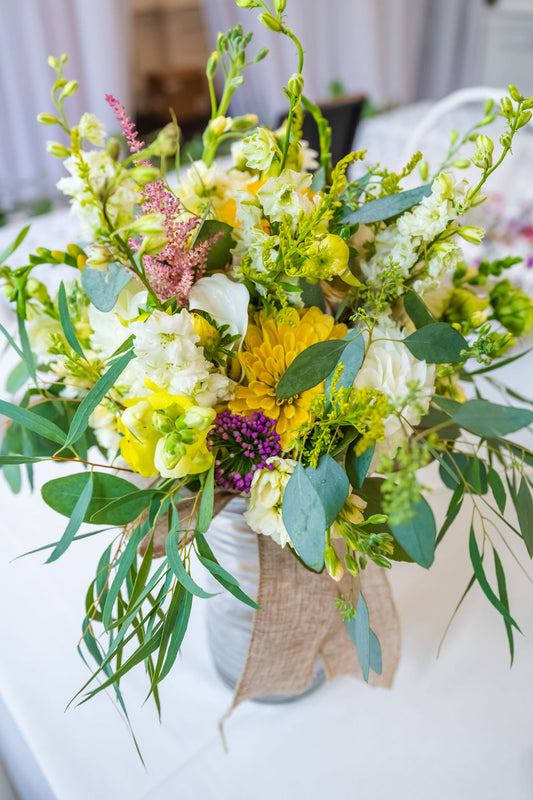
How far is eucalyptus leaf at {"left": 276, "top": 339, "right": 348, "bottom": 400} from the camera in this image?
0.43m

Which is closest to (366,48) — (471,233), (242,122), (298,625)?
(242,122)

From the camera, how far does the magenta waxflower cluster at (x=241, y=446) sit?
1.49 feet

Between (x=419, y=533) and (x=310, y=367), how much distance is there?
13cm

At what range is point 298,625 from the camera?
1.90 feet

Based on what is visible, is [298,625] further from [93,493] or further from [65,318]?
[65,318]

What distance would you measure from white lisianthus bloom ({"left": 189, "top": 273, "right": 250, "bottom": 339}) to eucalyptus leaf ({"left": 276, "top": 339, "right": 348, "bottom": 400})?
47 mm

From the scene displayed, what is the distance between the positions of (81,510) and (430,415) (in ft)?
0.87

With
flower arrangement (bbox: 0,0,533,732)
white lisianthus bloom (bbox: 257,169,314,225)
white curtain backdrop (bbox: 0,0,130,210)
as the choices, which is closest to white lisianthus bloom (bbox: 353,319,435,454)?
flower arrangement (bbox: 0,0,533,732)

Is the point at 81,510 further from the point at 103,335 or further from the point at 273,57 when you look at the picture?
the point at 273,57

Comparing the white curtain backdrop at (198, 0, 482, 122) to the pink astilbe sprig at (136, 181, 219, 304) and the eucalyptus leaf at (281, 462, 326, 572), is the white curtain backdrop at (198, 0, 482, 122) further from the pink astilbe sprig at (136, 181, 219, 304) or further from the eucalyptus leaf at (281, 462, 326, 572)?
the eucalyptus leaf at (281, 462, 326, 572)

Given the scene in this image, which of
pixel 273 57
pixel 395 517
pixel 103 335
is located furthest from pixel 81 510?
pixel 273 57

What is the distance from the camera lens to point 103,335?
499 millimetres

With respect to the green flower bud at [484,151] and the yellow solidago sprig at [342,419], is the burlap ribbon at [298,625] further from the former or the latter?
the green flower bud at [484,151]

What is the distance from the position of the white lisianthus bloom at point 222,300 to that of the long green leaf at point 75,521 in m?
0.15
